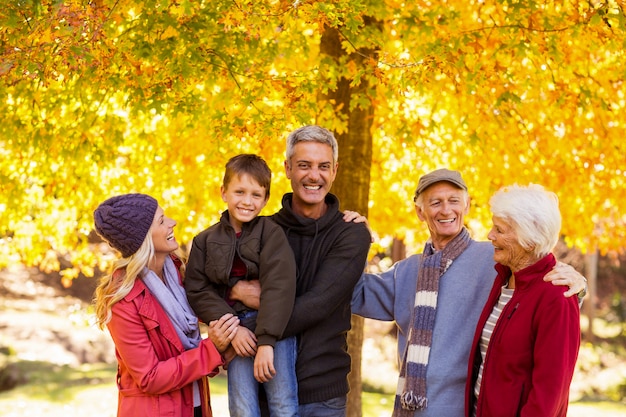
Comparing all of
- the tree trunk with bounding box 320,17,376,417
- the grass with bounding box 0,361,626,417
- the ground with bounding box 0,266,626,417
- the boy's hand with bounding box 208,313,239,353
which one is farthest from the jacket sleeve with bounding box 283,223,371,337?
the grass with bounding box 0,361,626,417

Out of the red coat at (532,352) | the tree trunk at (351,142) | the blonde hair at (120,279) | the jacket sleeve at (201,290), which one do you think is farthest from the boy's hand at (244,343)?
the tree trunk at (351,142)

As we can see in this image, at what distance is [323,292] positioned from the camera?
3658 millimetres

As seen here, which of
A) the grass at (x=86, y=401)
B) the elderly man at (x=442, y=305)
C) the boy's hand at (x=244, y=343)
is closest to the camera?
the boy's hand at (x=244, y=343)

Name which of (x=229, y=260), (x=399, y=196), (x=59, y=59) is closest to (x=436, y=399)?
(x=229, y=260)

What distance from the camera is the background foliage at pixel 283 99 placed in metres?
4.97

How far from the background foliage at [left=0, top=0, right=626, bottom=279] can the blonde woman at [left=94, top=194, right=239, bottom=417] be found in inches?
49.2

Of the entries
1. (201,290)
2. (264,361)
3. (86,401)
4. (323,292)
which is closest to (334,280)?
(323,292)

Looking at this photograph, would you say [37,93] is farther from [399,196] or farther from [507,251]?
[507,251]

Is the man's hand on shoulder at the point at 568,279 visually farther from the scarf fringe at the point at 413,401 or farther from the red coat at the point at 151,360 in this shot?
the red coat at the point at 151,360

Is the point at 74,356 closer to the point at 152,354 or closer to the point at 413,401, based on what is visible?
the point at 152,354

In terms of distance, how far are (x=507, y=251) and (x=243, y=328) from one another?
1267 millimetres

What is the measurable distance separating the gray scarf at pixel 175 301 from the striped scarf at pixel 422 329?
1.04 metres

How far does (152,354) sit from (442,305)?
142 cm

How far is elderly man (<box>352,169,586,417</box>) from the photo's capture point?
12.2 ft
